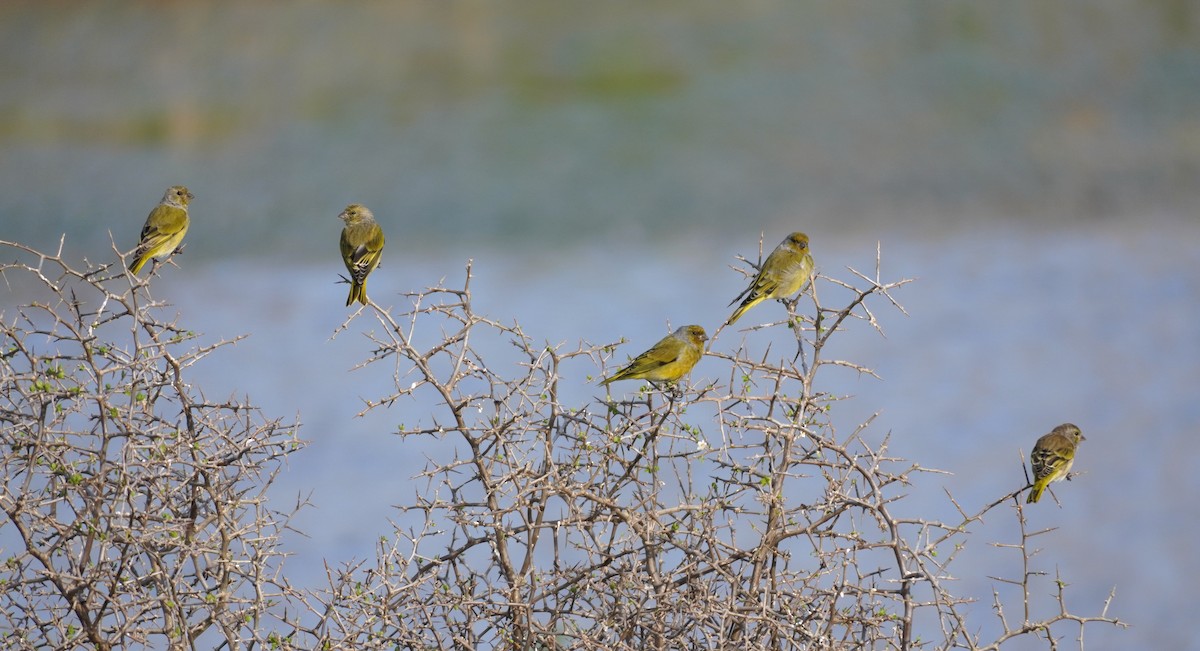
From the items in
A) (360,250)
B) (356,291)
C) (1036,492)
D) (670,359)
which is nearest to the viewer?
(670,359)

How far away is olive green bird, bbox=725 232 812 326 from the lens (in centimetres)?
687

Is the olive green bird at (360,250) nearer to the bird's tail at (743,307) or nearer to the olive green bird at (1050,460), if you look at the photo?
the bird's tail at (743,307)

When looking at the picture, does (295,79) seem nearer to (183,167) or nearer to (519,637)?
(183,167)

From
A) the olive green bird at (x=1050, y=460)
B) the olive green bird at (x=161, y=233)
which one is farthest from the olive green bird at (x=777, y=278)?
the olive green bird at (x=161, y=233)

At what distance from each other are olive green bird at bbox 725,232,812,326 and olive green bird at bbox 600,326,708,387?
0.26m

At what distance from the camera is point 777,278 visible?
6875mm

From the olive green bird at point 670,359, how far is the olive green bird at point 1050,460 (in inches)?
70.8

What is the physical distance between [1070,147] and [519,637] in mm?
15267

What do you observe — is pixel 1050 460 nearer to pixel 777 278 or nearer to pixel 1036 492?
pixel 1036 492

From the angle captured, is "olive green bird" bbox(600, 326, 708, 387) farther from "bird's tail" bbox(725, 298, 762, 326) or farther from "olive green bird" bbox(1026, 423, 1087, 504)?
"olive green bird" bbox(1026, 423, 1087, 504)

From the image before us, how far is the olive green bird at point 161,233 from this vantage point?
7340 mm

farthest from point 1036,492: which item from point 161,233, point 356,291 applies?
point 161,233

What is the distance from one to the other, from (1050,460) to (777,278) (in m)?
1.65

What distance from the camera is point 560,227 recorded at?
18.8 m
